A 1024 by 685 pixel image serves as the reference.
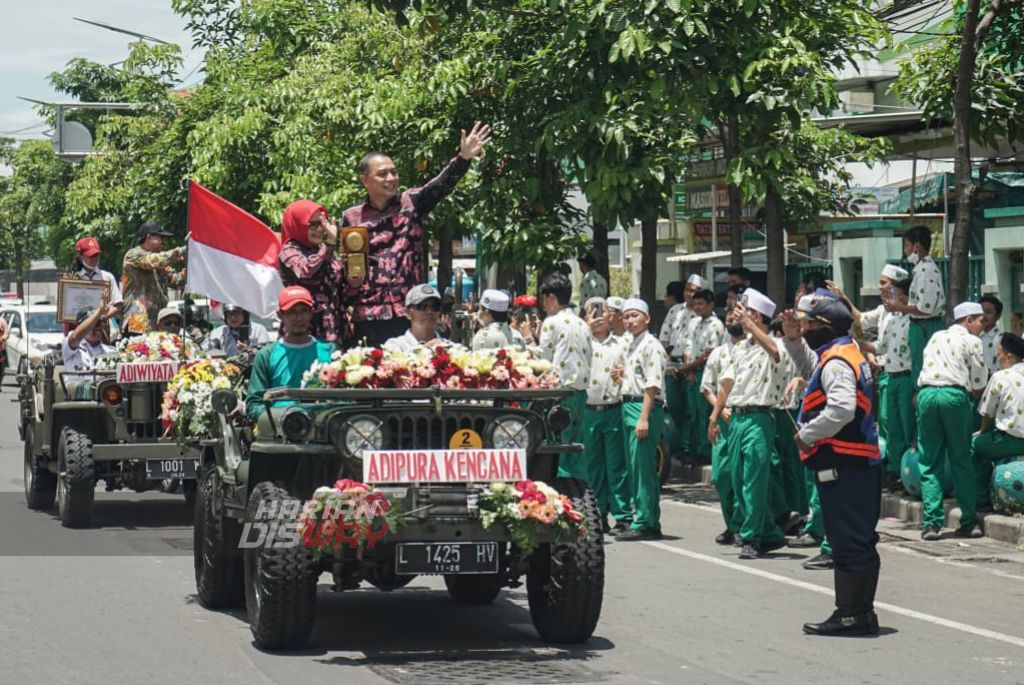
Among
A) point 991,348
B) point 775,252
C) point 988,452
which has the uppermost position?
point 775,252

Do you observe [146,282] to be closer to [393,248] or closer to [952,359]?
[393,248]

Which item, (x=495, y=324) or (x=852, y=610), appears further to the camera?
(x=495, y=324)

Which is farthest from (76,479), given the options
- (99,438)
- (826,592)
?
(826,592)

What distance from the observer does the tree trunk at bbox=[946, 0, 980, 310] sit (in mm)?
14719

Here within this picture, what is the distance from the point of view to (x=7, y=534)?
13.5m

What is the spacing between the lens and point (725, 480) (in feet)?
42.9

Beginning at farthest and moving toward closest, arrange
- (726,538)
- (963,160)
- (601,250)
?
1. (601,250)
2. (963,160)
3. (726,538)

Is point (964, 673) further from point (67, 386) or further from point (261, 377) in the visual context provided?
point (67, 386)

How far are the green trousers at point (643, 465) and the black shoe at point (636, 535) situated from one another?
0.13ft

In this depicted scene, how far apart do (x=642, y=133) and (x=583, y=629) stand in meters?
8.64

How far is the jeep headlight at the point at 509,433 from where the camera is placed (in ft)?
28.5

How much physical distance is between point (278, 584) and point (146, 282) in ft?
29.9

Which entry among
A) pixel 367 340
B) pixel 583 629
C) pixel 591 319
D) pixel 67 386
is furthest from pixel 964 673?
pixel 67 386

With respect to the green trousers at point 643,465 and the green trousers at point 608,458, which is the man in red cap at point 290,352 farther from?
the green trousers at point 608,458
